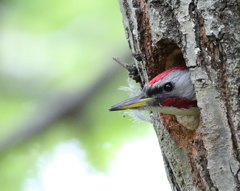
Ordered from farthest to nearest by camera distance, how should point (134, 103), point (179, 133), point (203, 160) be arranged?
point (134, 103) < point (179, 133) < point (203, 160)

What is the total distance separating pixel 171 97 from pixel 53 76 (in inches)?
59.9

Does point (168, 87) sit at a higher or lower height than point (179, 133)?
higher

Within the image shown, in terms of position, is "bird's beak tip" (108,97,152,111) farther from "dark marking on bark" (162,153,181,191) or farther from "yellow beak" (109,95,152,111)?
"dark marking on bark" (162,153,181,191)

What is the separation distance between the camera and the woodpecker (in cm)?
294

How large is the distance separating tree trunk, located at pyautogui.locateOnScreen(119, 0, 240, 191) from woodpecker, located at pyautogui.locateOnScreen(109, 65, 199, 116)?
26cm

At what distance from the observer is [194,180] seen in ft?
8.55

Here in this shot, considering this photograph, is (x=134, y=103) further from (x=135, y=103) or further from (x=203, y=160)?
(x=203, y=160)

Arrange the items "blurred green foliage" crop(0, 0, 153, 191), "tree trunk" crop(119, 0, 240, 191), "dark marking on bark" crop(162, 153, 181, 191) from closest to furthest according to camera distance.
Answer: "tree trunk" crop(119, 0, 240, 191), "dark marking on bark" crop(162, 153, 181, 191), "blurred green foliage" crop(0, 0, 153, 191)

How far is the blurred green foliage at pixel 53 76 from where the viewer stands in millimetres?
3854

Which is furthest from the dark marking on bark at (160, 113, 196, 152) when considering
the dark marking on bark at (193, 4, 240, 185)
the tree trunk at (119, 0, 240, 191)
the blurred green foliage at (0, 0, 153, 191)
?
the blurred green foliage at (0, 0, 153, 191)

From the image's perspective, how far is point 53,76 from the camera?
13.5ft

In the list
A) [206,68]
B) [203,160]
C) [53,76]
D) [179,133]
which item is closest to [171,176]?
[179,133]

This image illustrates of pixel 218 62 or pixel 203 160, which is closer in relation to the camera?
pixel 218 62

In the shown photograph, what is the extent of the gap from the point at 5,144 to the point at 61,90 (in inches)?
27.8
